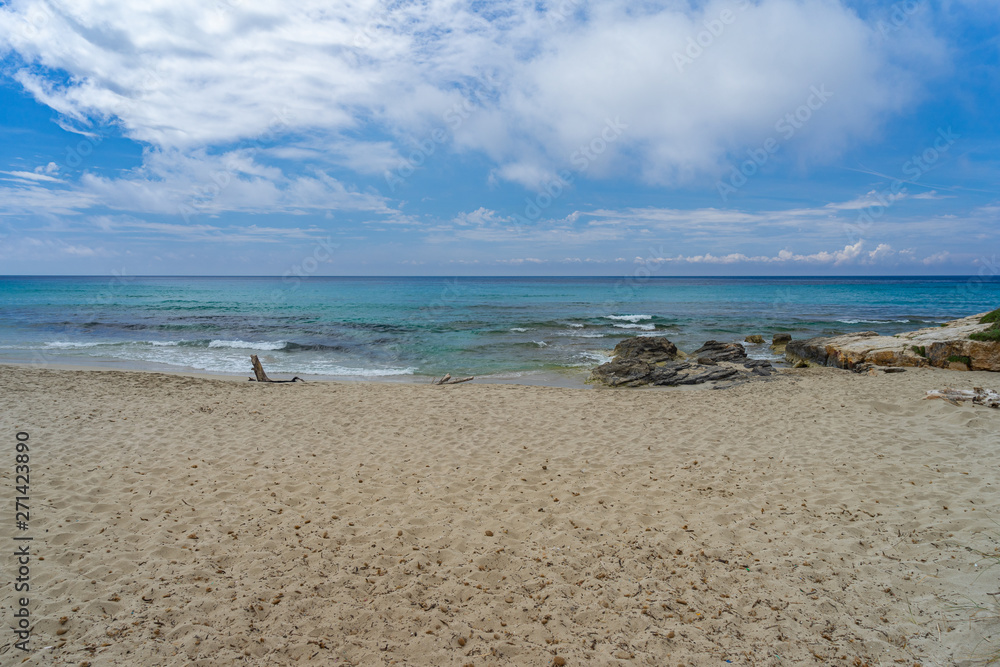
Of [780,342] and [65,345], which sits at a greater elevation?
[65,345]

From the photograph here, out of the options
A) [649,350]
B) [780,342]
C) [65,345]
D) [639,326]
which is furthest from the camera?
[639,326]

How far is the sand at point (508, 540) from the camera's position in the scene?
3488 mm

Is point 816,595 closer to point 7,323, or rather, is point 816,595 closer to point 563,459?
point 563,459

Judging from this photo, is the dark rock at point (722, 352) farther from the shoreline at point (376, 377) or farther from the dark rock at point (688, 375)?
the shoreline at point (376, 377)

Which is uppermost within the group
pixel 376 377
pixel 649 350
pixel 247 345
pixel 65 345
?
pixel 65 345

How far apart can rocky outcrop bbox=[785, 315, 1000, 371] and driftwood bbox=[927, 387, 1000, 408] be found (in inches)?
188

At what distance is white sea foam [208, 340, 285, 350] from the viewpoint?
22.7 meters

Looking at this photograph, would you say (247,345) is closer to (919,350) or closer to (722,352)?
(722,352)

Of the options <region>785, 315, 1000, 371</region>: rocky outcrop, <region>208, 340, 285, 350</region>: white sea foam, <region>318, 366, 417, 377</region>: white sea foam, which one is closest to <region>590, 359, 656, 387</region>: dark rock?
<region>785, 315, 1000, 371</region>: rocky outcrop

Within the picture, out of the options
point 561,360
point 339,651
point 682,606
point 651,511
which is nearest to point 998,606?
point 682,606

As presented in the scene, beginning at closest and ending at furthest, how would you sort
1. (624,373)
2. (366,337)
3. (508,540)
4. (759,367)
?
(508,540)
(624,373)
(759,367)
(366,337)

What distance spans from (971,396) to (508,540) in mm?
9657

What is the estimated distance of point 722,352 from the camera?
58.9ft

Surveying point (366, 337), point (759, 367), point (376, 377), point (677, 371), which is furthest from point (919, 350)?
point (366, 337)
